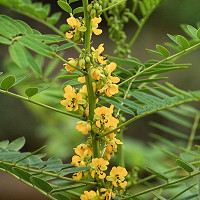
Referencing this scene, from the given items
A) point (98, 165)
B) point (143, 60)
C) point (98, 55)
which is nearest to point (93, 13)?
point (98, 55)

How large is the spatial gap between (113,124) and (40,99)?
1.36m

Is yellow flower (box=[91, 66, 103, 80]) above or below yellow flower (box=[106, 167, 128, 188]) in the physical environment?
above

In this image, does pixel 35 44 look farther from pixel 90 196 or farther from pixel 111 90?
pixel 90 196

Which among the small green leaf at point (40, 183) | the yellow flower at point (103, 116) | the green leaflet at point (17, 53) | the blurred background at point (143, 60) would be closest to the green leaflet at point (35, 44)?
the green leaflet at point (17, 53)

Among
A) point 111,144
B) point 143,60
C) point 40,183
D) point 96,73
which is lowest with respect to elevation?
point 40,183

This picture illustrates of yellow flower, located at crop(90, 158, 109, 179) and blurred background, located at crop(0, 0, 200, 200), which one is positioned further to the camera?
blurred background, located at crop(0, 0, 200, 200)

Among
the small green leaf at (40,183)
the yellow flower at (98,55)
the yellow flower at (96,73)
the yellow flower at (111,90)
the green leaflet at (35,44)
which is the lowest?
the small green leaf at (40,183)

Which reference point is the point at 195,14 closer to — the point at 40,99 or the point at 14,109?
the point at 14,109

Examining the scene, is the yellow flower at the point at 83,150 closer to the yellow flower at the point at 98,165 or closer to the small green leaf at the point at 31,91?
the yellow flower at the point at 98,165

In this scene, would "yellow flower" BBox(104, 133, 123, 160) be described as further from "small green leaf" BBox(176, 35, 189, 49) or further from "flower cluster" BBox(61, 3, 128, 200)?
"small green leaf" BBox(176, 35, 189, 49)

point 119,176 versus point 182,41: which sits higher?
point 182,41

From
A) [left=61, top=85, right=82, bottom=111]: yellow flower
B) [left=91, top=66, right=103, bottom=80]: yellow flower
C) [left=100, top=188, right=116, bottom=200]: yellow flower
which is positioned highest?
[left=91, top=66, right=103, bottom=80]: yellow flower

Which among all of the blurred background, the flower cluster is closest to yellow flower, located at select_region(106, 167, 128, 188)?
the flower cluster

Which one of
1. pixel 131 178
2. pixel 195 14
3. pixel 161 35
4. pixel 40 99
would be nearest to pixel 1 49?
pixel 161 35
